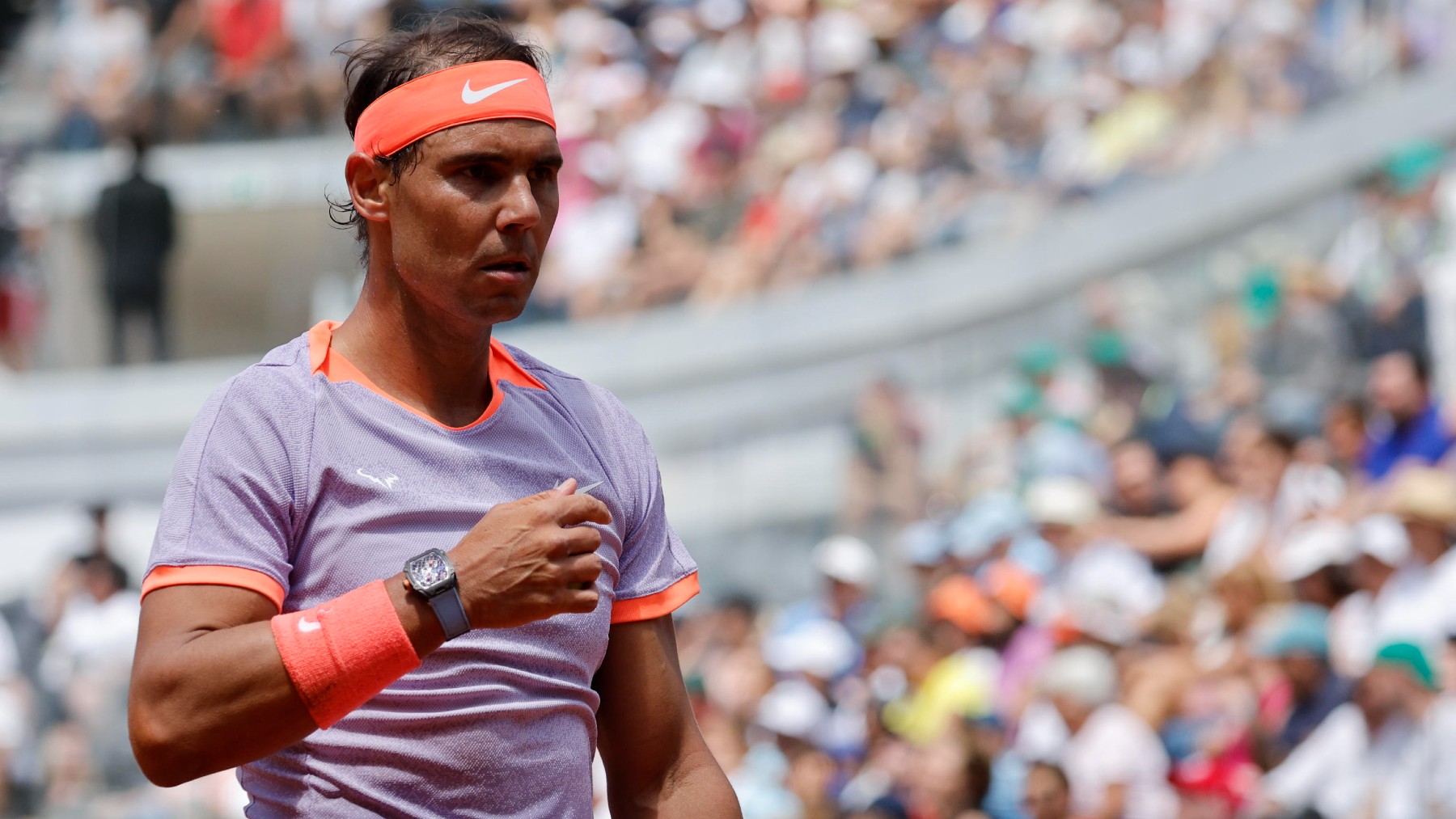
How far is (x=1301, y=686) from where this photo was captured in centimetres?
546

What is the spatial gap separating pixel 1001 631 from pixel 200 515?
5.39 metres

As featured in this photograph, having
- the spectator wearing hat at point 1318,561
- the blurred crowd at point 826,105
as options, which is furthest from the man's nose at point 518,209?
the blurred crowd at point 826,105

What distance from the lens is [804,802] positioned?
260 inches

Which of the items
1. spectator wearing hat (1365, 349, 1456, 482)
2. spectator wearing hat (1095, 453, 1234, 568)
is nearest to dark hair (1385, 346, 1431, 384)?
spectator wearing hat (1365, 349, 1456, 482)

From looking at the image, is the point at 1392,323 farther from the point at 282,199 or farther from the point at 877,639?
the point at 282,199

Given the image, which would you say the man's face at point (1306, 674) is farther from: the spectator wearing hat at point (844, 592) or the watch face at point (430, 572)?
the watch face at point (430, 572)

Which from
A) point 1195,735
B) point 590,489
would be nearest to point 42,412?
point 1195,735

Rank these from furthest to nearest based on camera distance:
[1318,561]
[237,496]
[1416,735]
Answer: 1. [1318,561]
2. [1416,735]
3. [237,496]

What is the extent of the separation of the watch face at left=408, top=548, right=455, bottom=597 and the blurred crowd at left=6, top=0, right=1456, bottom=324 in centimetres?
717

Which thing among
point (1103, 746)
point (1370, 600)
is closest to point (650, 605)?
point (1103, 746)

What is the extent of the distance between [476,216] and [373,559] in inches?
15.1

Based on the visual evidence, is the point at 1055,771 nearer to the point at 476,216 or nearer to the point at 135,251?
the point at 476,216

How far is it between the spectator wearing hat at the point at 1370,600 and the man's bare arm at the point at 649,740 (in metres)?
3.85

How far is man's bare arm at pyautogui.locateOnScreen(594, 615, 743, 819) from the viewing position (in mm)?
2125
